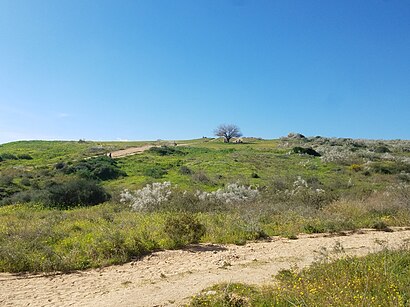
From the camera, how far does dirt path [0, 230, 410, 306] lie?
7.17 metres

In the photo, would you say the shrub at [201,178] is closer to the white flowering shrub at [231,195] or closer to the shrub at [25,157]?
the white flowering shrub at [231,195]

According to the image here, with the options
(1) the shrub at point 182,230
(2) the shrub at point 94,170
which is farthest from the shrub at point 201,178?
(1) the shrub at point 182,230

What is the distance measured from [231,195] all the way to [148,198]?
4978 millimetres

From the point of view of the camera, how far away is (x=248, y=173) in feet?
99.9

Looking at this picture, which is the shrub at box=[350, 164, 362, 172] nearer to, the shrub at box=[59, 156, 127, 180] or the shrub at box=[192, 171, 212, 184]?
the shrub at box=[192, 171, 212, 184]

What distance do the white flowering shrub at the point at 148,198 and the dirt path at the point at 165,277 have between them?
25.2ft

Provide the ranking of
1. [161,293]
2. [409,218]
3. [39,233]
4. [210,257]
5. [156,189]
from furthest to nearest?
[156,189] → [409,218] → [39,233] → [210,257] → [161,293]

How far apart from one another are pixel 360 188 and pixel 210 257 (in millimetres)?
17511

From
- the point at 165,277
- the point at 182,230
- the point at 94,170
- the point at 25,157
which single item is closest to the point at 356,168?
the point at 94,170

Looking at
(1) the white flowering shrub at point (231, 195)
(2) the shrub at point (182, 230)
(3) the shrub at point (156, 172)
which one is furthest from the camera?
(3) the shrub at point (156, 172)

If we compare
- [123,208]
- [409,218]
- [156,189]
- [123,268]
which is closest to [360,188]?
[409,218]

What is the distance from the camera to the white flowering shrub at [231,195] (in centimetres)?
1994

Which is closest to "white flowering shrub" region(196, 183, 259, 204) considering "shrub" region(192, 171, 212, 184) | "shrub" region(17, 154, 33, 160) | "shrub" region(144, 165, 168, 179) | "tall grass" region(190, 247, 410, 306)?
"shrub" region(192, 171, 212, 184)

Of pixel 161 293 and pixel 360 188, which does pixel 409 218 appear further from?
pixel 161 293
